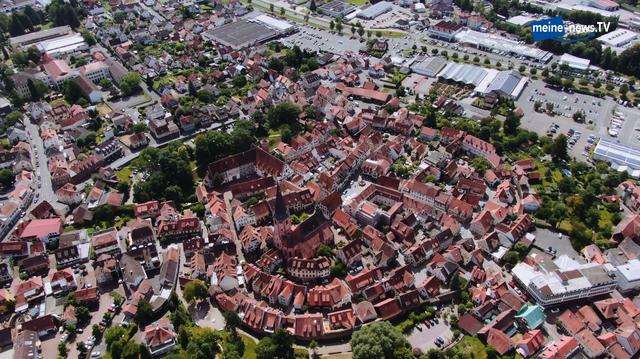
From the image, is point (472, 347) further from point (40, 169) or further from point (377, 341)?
point (40, 169)

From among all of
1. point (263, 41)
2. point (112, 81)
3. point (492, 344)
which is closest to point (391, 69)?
point (263, 41)

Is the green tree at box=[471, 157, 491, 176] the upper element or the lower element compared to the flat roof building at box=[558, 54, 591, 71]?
lower

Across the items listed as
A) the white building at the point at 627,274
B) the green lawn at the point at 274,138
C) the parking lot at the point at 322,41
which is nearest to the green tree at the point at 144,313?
the green lawn at the point at 274,138

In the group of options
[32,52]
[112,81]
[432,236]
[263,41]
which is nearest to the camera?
[432,236]

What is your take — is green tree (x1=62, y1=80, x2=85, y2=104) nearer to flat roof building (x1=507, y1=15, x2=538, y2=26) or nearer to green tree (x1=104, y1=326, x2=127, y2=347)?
green tree (x1=104, y1=326, x2=127, y2=347)

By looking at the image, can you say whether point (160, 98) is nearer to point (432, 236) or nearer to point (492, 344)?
point (432, 236)

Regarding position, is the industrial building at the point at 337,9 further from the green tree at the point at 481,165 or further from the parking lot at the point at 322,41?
the green tree at the point at 481,165

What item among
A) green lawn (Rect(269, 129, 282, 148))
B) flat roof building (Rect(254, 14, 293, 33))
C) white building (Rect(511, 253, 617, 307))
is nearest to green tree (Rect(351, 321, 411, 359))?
white building (Rect(511, 253, 617, 307))
